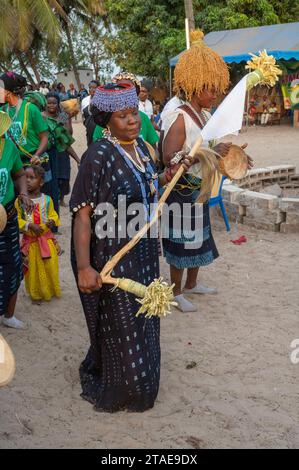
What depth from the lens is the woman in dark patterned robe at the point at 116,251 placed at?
2789 mm

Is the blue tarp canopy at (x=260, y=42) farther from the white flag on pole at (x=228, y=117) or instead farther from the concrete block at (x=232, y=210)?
the white flag on pole at (x=228, y=117)

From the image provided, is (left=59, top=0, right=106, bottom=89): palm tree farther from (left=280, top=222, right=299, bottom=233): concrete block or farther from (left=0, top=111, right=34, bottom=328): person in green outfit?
(left=0, top=111, right=34, bottom=328): person in green outfit

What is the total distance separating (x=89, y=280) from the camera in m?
2.77

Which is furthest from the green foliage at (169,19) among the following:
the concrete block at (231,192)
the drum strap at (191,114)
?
the drum strap at (191,114)

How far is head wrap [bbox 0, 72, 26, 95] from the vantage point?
4.56 m

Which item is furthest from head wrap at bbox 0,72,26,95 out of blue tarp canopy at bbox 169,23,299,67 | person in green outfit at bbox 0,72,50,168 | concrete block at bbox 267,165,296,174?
blue tarp canopy at bbox 169,23,299,67

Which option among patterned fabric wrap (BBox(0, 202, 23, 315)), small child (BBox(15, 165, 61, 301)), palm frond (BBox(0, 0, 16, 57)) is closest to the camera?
patterned fabric wrap (BBox(0, 202, 23, 315))

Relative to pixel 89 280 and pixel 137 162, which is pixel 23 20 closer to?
pixel 137 162

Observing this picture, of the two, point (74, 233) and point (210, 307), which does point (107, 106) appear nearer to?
point (74, 233)

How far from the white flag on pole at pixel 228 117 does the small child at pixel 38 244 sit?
6.62ft

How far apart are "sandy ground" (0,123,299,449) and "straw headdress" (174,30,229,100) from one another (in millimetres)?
1774

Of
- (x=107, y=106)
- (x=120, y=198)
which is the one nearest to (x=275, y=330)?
(x=120, y=198)

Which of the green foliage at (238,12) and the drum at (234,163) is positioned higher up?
the green foliage at (238,12)

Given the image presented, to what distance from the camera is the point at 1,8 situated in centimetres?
2247
